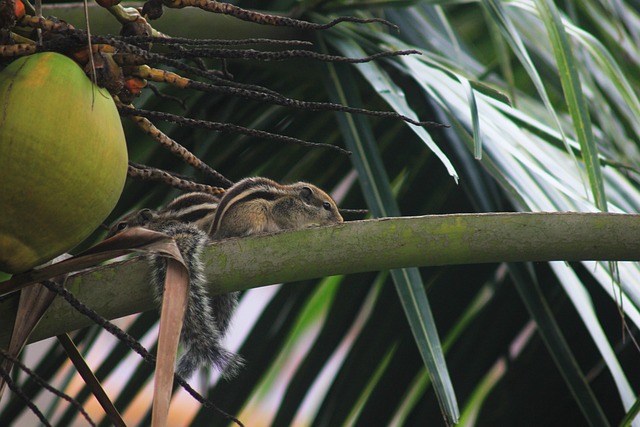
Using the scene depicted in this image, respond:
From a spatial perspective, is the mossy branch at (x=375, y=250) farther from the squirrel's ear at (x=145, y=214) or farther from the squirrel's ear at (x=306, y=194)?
the squirrel's ear at (x=306, y=194)

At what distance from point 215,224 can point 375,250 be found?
42.1 inches

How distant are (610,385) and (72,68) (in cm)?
182

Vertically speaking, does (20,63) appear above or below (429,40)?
below

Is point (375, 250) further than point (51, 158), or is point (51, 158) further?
point (375, 250)

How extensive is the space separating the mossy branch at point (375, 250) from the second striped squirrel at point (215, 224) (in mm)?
52

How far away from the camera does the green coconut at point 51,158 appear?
88 cm

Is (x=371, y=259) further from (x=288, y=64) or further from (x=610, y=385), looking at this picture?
(x=610, y=385)

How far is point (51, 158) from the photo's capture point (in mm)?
881

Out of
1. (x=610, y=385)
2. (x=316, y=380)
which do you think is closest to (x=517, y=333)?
(x=610, y=385)

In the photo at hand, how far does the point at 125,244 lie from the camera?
1052 mm

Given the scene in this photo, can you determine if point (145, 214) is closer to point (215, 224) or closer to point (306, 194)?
point (215, 224)

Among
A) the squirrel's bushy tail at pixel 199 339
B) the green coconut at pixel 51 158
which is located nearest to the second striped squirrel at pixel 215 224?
the squirrel's bushy tail at pixel 199 339

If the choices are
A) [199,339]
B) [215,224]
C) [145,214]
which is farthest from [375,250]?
[145,214]

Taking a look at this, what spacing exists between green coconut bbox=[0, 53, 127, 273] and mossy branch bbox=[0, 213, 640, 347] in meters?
0.24
